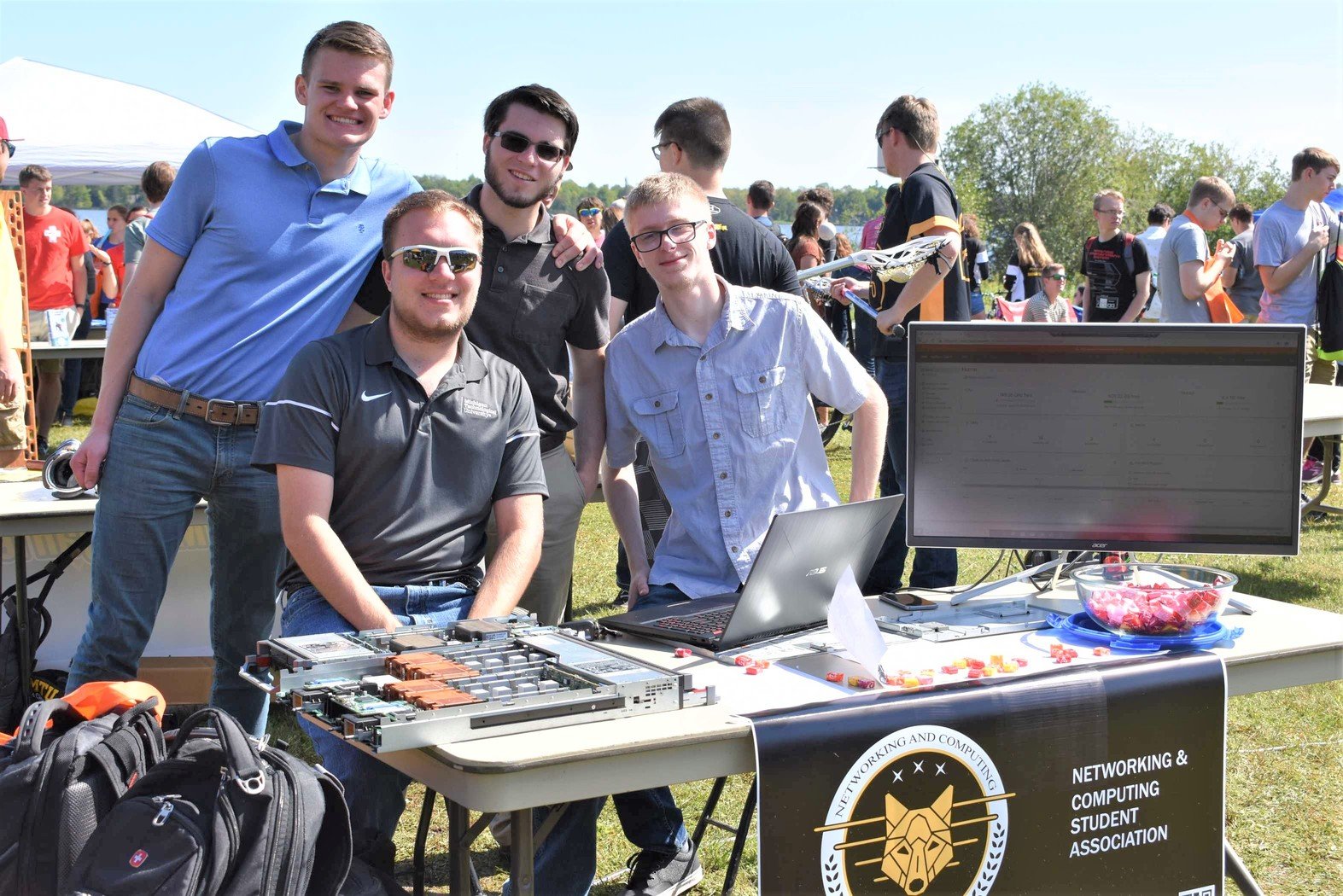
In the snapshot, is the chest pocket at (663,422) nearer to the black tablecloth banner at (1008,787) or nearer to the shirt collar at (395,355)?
the shirt collar at (395,355)

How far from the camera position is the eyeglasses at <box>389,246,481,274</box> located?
2.48m

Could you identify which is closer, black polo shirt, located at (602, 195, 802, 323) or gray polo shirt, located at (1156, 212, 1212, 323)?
black polo shirt, located at (602, 195, 802, 323)

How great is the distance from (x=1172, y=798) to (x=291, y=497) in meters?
1.72

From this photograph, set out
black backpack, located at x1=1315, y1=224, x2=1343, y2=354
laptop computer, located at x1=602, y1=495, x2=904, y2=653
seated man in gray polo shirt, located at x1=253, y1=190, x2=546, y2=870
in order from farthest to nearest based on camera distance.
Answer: black backpack, located at x1=1315, y1=224, x2=1343, y2=354 < seated man in gray polo shirt, located at x1=253, y1=190, x2=546, y2=870 < laptop computer, located at x1=602, y1=495, x2=904, y2=653

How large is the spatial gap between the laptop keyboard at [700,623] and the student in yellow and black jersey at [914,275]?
2.16 m

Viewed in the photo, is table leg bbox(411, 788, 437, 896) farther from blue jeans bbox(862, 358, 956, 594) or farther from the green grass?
blue jeans bbox(862, 358, 956, 594)

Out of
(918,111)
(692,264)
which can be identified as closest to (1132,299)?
(918,111)

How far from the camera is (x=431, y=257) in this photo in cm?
249

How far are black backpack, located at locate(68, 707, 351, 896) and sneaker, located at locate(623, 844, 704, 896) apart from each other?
116 centimetres

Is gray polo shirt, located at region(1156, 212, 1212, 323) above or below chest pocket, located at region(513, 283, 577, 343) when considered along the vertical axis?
above

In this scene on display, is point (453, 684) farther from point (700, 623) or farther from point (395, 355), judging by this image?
point (395, 355)

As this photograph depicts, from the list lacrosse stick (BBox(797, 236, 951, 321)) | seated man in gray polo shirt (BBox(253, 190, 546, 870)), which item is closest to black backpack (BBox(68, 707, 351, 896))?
seated man in gray polo shirt (BBox(253, 190, 546, 870))

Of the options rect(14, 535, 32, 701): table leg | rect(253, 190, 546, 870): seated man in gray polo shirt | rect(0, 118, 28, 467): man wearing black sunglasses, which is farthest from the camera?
rect(14, 535, 32, 701): table leg

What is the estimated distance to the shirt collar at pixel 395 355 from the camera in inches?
99.4
